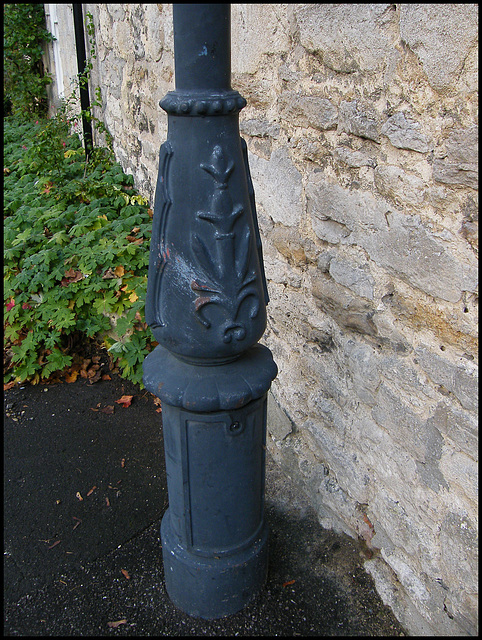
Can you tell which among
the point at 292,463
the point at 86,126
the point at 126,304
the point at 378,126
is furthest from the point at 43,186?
the point at 378,126

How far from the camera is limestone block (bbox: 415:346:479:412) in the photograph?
1.60 m

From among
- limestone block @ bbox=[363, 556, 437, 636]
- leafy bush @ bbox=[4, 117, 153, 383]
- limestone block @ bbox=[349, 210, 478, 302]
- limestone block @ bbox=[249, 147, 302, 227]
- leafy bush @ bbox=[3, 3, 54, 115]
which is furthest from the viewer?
leafy bush @ bbox=[3, 3, 54, 115]

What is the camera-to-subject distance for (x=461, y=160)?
60.1 inches

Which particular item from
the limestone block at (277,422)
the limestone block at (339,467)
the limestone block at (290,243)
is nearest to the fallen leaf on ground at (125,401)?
the limestone block at (277,422)

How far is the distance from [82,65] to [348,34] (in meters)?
4.57

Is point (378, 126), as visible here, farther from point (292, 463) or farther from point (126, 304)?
point (126, 304)

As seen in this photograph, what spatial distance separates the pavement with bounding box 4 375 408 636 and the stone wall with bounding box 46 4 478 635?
4.9 inches

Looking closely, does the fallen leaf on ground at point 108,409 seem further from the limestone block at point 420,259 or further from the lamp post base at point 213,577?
the limestone block at point 420,259

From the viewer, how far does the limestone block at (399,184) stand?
1.70 metres

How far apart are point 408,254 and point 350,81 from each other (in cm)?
67

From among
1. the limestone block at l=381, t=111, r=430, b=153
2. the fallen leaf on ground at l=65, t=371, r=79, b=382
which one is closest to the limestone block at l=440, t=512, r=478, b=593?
the limestone block at l=381, t=111, r=430, b=153

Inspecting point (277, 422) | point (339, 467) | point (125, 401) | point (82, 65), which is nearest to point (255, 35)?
point (277, 422)

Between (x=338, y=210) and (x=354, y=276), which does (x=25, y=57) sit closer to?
(x=338, y=210)

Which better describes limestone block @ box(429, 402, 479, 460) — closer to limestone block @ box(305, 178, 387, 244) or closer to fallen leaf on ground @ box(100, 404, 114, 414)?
limestone block @ box(305, 178, 387, 244)
